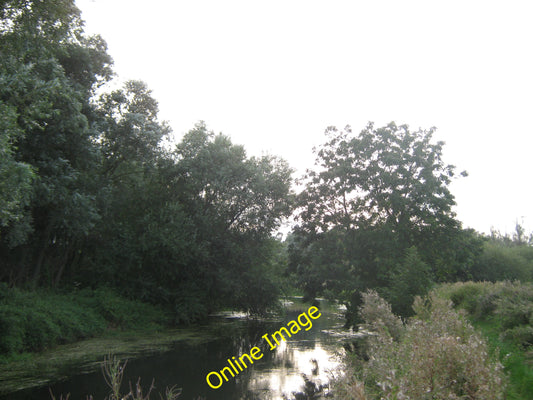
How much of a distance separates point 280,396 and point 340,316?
2021cm

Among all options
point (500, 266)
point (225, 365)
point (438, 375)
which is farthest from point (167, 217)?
point (500, 266)

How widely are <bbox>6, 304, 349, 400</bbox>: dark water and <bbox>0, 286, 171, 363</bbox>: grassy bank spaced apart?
2804mm

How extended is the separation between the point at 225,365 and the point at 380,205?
12.8 metres

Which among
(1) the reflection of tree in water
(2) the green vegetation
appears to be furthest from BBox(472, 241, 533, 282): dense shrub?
(1) the reflection of tree in water

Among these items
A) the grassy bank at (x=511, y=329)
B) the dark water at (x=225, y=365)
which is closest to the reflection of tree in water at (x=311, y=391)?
the dark water at (x=225, y=365)

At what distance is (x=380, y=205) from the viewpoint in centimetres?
2227

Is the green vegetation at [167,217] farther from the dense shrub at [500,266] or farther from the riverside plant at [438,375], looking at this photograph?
the dense shrub at [500,266]

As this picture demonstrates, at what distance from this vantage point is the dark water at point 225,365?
1012cm

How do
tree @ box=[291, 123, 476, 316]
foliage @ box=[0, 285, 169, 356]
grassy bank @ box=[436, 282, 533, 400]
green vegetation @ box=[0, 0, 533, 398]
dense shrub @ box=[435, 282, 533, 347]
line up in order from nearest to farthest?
grassy bank @ box=[436, 282, 533, 400] → dense shrub @ box=[435, 282, 533, 347] → foliage @ box=[0, 285, 169, 356] → green vegetation @ box=[0, 0, 533, 398] → tree @ box=[291, 123, 476, 316]

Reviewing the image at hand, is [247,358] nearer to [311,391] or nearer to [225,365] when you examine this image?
[225,365]

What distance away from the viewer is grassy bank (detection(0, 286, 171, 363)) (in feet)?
41.8

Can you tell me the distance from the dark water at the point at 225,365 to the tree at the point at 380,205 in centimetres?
447

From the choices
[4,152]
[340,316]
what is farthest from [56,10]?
[340,316]

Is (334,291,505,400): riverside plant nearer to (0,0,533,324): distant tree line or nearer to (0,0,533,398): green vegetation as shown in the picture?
(0,0,533,398): green vegetation
